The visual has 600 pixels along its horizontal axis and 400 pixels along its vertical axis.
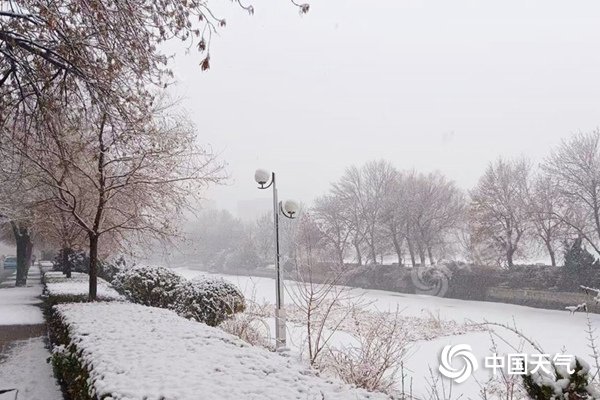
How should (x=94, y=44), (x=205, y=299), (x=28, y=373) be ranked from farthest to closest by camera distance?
(x=205, y=299), (x=28, y=373), (x=94, y=44)

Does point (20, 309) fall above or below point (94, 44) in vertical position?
below

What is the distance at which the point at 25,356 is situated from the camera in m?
8.73

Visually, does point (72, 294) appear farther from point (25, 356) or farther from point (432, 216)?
point (432, 216)

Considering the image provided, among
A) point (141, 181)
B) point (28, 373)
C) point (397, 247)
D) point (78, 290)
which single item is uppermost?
point (141, 181)

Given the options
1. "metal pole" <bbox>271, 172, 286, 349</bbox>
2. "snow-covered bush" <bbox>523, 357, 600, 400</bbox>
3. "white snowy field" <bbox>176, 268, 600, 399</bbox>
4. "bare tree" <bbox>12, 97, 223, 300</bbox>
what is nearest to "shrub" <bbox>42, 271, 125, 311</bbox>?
"bare tree" <bbox>12, 97, 223, 300</bbox>

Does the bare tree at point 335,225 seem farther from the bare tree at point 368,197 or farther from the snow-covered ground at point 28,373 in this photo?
the snow-covered ground at point 28,373

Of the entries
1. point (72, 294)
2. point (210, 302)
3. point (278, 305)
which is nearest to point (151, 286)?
point (72, 294)

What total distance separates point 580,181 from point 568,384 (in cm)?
3040

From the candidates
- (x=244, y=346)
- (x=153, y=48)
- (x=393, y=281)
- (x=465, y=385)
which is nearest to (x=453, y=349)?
(x=244, y=346)

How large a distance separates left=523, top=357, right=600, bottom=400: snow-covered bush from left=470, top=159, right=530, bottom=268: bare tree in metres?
33.2

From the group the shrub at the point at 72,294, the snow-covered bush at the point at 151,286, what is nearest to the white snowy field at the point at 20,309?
the shrub at the point at 72,294

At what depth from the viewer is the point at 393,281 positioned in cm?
3925

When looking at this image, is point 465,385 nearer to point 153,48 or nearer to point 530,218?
point 153,48

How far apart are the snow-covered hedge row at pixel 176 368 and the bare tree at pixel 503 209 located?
32.2 m
